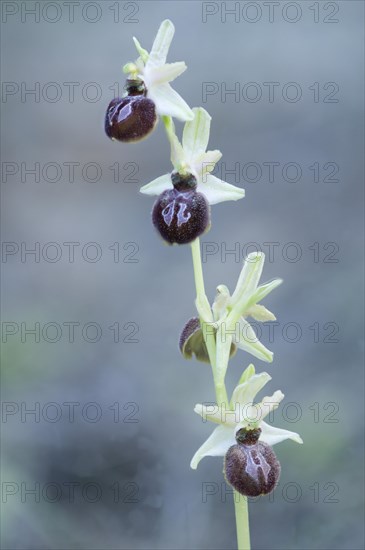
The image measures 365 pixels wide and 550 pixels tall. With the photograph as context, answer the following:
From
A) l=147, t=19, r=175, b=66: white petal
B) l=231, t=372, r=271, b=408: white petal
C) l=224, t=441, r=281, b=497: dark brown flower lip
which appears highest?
l=147, t=19, r=175, b=66: white petal

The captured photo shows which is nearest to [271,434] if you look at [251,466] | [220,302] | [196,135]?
[251,466]

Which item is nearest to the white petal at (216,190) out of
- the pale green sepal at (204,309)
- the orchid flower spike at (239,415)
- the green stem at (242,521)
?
the pale green sepal at (204,309)

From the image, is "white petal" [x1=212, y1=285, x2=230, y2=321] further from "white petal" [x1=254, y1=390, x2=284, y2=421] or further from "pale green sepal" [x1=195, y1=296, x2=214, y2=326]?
"white petal" [x1=254, y1=390, x2=284, y2=421]

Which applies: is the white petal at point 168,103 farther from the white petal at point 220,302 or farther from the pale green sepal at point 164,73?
the white petal at point 220,302

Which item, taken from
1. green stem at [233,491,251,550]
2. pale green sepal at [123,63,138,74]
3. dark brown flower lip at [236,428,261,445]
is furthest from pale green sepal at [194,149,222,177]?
green stem at [233,491,251,550]

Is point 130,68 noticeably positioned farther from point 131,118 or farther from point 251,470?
point 251,470
